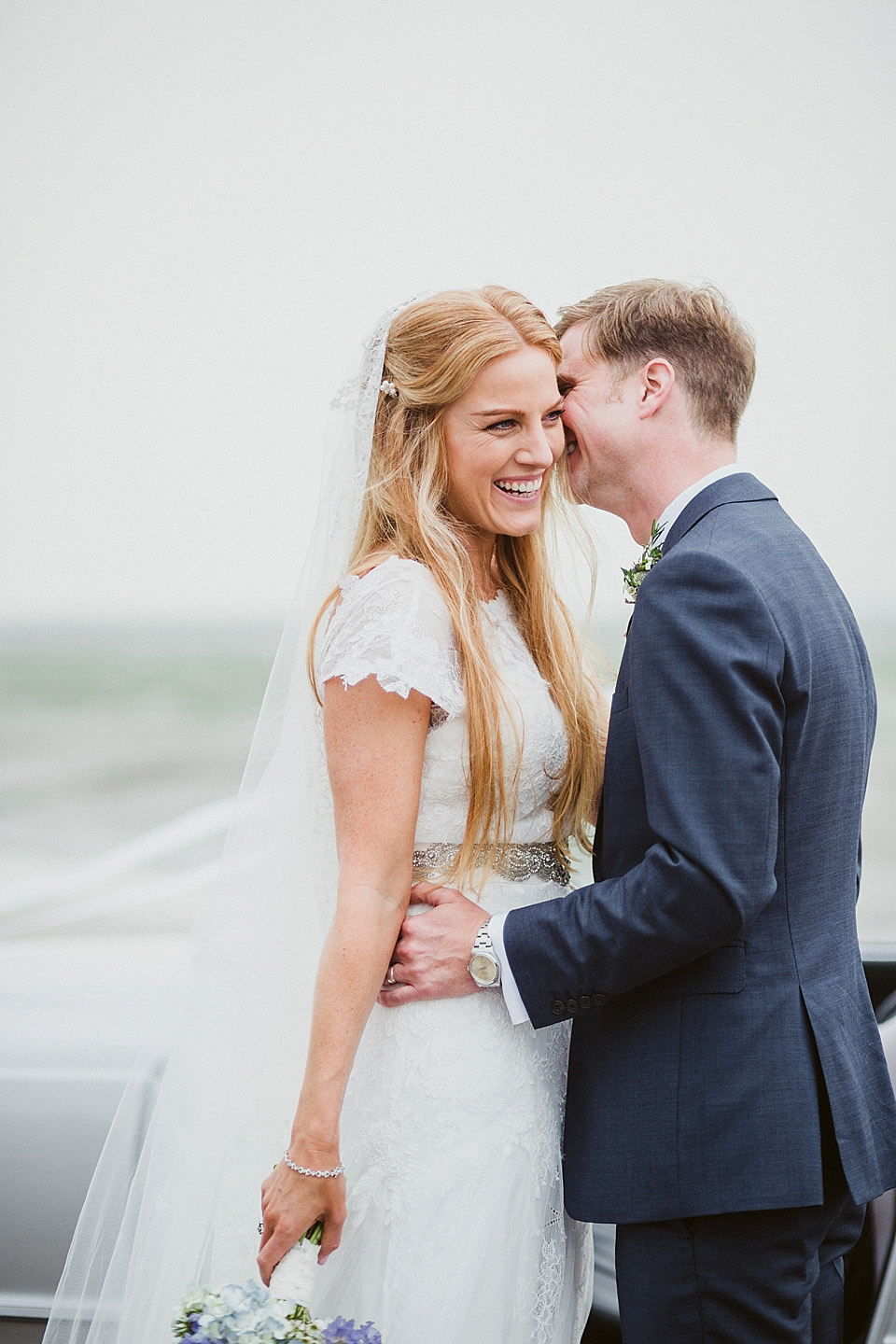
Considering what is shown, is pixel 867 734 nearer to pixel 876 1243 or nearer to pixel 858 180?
pixel 876 1243

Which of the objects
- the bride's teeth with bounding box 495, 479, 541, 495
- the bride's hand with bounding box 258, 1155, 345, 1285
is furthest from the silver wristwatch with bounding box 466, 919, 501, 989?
the bride's teeth with bounding box 495, 479, 541, 495

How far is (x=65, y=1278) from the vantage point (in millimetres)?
1539

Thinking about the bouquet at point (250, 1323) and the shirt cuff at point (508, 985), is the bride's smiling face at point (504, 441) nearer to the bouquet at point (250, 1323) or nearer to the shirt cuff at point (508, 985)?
the shirt cuff at point (508, 985)

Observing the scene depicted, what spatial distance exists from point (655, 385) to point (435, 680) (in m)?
0.56

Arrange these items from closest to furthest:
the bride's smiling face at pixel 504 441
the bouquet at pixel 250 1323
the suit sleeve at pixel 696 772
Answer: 1. the bouquet at pixel 250 1323
2. the suit sleeve at pixel 696 772
3. the bride's smiling face at pixel 504 441

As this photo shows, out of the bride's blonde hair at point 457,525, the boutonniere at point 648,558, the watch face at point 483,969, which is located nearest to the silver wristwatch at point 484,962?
the watch face at point 483,969

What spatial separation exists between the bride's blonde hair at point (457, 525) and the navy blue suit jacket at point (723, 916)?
16cm

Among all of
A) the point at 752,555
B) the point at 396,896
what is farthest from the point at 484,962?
the point at 752,555

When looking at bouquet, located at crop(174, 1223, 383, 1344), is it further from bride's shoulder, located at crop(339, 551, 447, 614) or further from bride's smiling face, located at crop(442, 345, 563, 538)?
bride's smiling face, located at crop(442, 345, 563, 538)

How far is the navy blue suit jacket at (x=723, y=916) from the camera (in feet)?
3.78

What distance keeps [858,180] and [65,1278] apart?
3.59 metres

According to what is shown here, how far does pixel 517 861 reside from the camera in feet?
4.72

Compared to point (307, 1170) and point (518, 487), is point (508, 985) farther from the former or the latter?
point (518, 487)

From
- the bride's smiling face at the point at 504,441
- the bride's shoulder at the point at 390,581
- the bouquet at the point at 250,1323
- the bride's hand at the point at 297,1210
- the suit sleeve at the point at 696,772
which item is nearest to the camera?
the bouquet at the point at 250,1323
